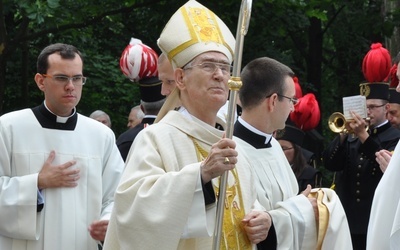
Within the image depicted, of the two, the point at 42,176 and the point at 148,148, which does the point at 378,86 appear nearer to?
the point at 42,176

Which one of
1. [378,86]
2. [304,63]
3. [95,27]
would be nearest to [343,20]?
[304,63]

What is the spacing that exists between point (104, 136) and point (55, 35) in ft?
29.1

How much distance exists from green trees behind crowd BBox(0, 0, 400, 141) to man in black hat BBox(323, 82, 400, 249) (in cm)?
445

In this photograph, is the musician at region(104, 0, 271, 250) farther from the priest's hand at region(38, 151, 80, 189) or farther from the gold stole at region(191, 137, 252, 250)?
the priest's hand at region(38, 151, 80, 189)

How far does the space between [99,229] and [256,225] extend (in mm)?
1366

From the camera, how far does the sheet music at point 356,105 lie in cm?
971

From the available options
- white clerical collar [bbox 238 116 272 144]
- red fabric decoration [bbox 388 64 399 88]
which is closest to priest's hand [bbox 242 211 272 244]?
white clerical collar [bbox 238 116 272 144]

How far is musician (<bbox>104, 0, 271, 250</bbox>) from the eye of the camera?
18.0 feet

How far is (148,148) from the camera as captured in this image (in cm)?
575

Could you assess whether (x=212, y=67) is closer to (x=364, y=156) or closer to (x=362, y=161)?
(x=364, y=156)

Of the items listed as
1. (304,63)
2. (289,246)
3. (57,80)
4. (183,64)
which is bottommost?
(304,63)

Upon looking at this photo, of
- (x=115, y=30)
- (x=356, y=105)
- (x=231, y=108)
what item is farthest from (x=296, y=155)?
(x=115, y=30)

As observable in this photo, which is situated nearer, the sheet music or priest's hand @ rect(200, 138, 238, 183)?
priest's hand @ rect(200, 138, 238, 183)

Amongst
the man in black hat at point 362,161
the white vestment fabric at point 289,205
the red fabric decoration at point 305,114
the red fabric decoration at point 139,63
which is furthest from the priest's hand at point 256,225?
the red fabric decoration at point 305,114
